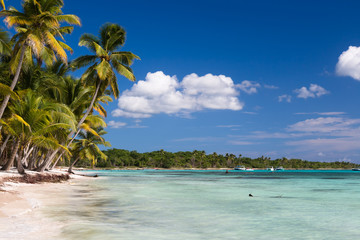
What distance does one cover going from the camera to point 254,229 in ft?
30.3

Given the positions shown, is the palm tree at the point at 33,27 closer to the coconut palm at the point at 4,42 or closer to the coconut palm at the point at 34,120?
the coconut palm at the point at 4,42

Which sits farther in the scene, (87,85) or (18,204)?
(87,85)

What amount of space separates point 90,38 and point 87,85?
12.9ft

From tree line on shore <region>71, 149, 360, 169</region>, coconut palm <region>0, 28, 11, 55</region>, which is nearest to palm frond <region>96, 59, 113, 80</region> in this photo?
coconut palm <region>0, 28, 11, 55</region>

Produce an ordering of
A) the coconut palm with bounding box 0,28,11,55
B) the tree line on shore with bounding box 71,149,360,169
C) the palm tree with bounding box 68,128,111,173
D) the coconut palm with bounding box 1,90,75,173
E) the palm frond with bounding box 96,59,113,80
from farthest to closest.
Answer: the tree line on shore with bounding box 71,149,360,169
the palm tree with bounding box 68,128,111,173
the palm frond with bounding box 96,59,113,80
the coconut palm with bounding box 1,90,75,173
the coconut palm with bounding box 0,28,11,55

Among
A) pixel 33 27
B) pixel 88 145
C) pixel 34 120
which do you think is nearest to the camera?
pixel 33 27

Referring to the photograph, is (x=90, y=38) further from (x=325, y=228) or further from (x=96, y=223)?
(x=325, y=228)

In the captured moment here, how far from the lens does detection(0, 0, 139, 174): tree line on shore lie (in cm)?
1734

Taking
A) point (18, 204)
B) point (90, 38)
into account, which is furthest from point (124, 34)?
point (18, 204)

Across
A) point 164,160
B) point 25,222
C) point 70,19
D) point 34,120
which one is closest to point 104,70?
point 70,19

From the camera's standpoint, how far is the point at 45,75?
22.8 meters

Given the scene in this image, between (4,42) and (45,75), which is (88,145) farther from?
(4,42)

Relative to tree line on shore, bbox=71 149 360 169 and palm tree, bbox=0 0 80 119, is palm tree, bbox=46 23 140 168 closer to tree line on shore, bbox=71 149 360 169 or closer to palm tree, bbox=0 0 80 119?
palm tree, bbox=0 0 80 119

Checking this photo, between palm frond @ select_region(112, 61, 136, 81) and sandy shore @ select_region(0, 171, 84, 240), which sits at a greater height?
palm frond @ select_region(112, 61, 136, 81)
